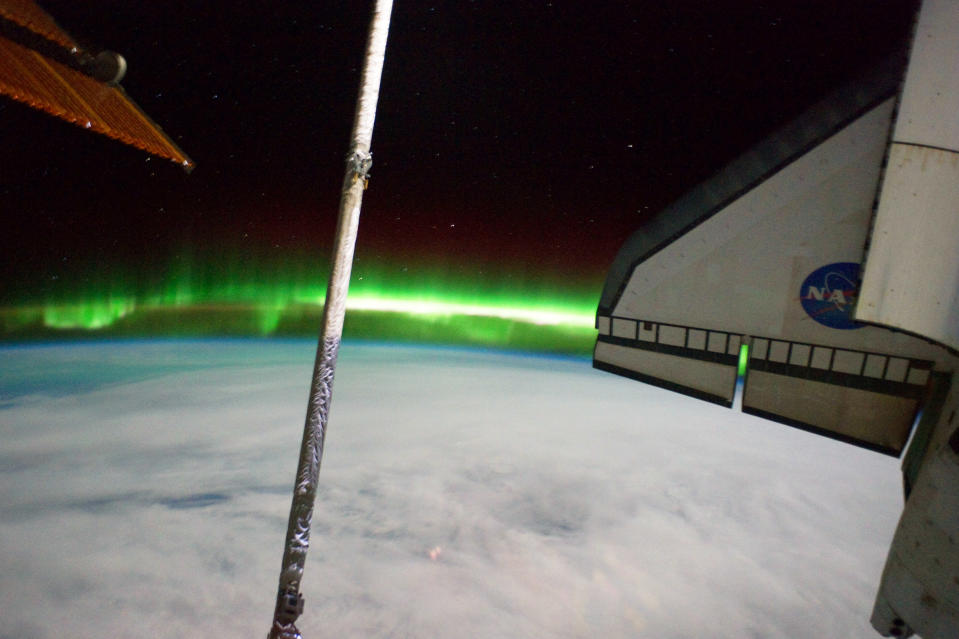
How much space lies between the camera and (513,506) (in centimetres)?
1371

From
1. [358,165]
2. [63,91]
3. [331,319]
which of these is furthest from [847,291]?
[63,91]

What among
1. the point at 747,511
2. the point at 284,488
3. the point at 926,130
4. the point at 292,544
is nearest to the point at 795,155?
the point at 926,130

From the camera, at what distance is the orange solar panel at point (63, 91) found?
1.97m

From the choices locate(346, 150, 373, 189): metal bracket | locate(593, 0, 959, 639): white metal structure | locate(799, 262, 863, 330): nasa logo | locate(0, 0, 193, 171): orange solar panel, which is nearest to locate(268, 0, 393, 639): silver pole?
locate(346, 150, 373, 189): metal bracket

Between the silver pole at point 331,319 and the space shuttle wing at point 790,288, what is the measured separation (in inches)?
115

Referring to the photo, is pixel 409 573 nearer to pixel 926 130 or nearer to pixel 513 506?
pixel 513 506

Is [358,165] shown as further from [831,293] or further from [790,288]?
[831,293]

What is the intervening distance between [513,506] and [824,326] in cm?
1235

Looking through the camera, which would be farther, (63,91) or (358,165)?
(358,165)

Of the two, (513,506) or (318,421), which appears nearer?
(318,421)

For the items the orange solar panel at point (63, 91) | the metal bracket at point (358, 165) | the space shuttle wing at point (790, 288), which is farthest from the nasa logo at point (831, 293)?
the orange solar panel at point (63, 91)

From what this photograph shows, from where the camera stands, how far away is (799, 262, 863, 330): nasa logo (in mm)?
3225

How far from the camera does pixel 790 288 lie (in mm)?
3436

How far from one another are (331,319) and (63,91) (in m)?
1.90
